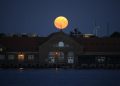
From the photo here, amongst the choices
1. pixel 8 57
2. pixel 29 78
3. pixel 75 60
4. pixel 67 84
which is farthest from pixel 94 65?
pixel 67 84

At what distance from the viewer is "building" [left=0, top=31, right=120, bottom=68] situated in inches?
5467

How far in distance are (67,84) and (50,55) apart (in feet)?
175

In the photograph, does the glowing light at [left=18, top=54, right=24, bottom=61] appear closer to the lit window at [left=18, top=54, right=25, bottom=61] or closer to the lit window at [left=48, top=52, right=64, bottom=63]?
the lit window at [left=18, top=54, right=25, bottom=61]

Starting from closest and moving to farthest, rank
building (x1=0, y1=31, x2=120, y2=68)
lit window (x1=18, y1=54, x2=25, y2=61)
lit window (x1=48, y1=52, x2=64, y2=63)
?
building (x1=0, y1=31, x2=120, y2=68), lit window (x1=48, y1=52, x2=64, y2=63), lit window (x1=18, y1=54, x2=25, y2=61)

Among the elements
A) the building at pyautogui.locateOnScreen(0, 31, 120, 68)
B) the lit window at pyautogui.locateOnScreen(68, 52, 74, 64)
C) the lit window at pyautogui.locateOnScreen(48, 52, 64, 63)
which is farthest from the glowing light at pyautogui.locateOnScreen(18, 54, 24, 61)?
the lit window at pyautogui.locateOnScreen(68, 52, 74, 64)

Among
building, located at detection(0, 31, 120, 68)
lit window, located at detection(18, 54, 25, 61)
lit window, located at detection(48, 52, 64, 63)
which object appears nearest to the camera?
building, located at detection(0, 31, 120, 68)

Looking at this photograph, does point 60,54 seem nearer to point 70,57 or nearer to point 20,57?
point 70,57

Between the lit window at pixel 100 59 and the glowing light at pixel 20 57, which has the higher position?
the glowing light at pixel 20 57

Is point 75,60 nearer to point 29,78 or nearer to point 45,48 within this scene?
point 45,48

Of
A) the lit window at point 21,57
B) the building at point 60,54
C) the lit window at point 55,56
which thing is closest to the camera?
the building at point 60,54

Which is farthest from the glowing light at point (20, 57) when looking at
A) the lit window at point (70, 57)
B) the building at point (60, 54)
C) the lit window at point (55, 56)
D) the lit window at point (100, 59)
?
the lit window at point (100, 59)

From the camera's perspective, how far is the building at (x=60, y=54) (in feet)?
456

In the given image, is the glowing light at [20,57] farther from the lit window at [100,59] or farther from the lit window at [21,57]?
the lit window at [100,59]

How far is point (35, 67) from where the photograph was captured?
5364 inches
